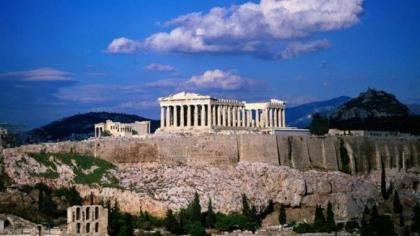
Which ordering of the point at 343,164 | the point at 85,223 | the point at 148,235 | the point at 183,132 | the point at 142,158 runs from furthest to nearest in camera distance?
the point at 343,164, the point at 183,132, the point at 142,158, the point at 148,235, the point at 85,223

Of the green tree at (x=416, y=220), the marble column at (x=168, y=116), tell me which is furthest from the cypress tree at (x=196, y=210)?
the marble column at (x=168, y=116)

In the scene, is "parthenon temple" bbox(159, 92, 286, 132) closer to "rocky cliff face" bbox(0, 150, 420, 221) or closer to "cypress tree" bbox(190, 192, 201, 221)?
"rocky cliff face" bbox(0, 150, 420, 221)

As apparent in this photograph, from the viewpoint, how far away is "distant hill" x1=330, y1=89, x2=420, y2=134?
127m

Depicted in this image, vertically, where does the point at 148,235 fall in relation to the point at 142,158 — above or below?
below

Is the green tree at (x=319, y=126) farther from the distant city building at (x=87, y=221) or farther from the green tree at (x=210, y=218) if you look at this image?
the distant city building at (x=87, y=221)

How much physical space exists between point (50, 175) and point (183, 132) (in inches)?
757

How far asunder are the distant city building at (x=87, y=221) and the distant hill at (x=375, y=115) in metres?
71.1

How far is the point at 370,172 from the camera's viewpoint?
303ft

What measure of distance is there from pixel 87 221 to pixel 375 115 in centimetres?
9367

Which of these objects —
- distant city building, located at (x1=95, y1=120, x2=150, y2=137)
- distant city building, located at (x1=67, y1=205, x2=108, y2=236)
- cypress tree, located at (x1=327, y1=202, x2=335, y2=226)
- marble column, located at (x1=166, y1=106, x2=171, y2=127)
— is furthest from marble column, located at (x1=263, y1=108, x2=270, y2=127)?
distant city building, located at (x1=67, y1=205, x2=108, y2=236)

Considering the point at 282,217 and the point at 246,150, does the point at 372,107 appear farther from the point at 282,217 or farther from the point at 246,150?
the point at 282,217

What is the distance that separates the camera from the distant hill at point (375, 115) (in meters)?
127

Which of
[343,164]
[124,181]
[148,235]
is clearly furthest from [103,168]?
[343,164]

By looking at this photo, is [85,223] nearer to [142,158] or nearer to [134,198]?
[134,198]
